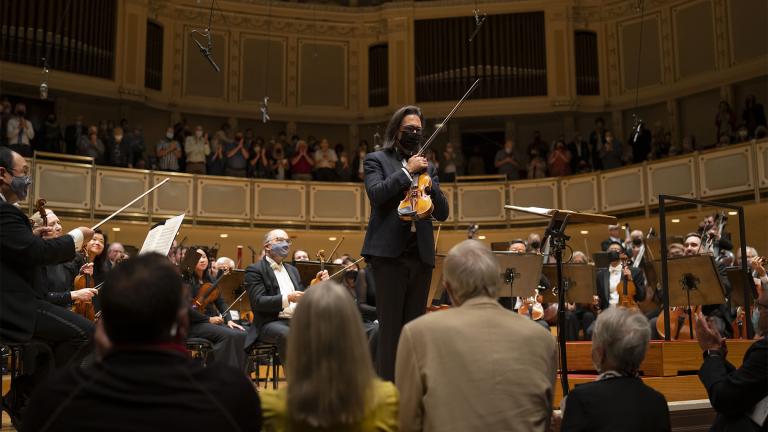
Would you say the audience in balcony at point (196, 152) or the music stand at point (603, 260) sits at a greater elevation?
the audience in balcony at point (196, 152)

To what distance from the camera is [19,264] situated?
3.48m

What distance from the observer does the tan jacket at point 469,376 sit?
7.77 feet

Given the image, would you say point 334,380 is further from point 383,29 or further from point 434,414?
point 383,29

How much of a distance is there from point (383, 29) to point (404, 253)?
13.6 m

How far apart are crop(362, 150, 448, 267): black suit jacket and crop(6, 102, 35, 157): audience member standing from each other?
32.6ft

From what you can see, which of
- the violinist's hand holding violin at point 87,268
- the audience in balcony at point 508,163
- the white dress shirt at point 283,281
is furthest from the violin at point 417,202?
the audience in balcony at point 508,163

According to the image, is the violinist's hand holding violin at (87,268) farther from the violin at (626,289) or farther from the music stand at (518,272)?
the violin at (626,289)

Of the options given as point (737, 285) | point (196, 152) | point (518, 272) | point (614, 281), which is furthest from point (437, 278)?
point (196, 152)

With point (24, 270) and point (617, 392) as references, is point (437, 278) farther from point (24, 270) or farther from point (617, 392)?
point (617, 392)

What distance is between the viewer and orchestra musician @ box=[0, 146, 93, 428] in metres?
3.42

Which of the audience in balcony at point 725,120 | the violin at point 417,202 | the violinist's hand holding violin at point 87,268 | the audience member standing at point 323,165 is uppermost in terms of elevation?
the audience in balcony at point 725,120

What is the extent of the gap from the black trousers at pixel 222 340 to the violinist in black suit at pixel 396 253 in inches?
85.0

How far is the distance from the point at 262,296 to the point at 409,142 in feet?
6.67

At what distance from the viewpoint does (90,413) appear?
174cm
